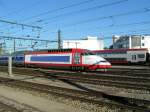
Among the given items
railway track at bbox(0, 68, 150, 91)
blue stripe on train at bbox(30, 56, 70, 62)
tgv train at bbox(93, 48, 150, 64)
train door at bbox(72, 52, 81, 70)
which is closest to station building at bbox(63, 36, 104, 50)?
tgv train at bbox(93, 48, 150, 64)

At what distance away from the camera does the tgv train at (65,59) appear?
3170 centimetres

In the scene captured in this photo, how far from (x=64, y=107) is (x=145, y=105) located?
10.5 ft

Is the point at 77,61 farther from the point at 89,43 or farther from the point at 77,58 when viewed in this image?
the point at 89,43

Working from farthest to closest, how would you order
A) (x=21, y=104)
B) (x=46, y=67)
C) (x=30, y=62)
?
(x=30, y=62) → (x=46, y=67) → (x=21, y=104)

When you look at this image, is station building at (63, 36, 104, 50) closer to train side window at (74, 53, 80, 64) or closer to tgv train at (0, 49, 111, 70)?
tgv train at (0, 49, 111, 70)

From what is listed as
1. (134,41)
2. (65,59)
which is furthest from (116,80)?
(134,41)

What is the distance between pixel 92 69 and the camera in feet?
106

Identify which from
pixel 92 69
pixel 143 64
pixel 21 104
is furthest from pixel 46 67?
pixel 21 104

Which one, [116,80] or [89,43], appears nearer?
[116,80]

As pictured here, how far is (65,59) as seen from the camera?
115ft

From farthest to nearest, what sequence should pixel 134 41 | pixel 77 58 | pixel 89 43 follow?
1. pixel 134 41
2. pixel 89 43
3. pixel 77 58

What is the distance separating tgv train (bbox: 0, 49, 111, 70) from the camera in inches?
1248

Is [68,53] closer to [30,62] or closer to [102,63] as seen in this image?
[102,63]

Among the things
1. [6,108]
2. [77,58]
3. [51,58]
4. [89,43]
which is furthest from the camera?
[89,43]
